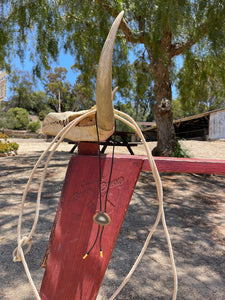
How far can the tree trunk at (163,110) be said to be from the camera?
6.26 meters

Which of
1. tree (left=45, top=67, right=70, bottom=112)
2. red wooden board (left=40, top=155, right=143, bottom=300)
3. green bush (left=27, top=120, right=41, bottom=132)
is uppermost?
tree (left=45, top=67, right=70, bottom=112)

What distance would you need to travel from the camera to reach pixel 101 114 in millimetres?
845

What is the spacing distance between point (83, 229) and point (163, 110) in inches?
221

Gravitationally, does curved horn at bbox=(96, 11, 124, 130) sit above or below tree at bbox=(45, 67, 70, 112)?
below

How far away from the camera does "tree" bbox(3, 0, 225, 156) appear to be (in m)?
4.76

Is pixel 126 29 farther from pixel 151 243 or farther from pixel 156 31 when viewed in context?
pixel 151 243

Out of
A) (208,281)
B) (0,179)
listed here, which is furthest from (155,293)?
(0,179)

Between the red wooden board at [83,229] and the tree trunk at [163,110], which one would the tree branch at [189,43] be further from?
the red wooden board at [83,229]

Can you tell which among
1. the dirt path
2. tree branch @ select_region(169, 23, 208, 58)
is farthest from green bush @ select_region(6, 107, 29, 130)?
the dirt path

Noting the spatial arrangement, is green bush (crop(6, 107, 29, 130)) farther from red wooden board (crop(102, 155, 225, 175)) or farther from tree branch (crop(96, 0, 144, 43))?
red wooden board (crop(102, 155, 225, 175))

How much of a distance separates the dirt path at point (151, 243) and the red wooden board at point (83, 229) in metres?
0.24

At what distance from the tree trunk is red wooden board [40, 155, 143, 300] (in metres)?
5.45

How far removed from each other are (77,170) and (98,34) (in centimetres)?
560

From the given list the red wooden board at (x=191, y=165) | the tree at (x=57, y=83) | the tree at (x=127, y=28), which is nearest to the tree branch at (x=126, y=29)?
the tree at (x=127, y=28)
